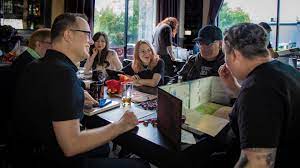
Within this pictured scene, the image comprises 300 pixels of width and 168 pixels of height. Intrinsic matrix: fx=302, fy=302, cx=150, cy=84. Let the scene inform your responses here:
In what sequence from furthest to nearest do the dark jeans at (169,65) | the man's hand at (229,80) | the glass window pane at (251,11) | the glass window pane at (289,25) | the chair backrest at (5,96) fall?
the glass window pane at (251,11) < the glass window pane at (289,25) < the dark jeans at (169,65) < the chair backrest at (5,96) < the man's hand at (229,80)

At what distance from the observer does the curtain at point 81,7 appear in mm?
4785

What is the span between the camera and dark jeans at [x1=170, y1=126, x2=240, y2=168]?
4.40 feet

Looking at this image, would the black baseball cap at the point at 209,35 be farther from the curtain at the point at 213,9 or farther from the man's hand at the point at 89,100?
the curtain at the point at 213,9

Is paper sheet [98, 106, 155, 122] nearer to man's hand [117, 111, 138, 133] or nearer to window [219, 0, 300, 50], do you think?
man's hand [117, 111, 138, 133]

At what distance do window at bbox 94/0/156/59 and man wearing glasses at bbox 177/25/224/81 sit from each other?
3.13 m

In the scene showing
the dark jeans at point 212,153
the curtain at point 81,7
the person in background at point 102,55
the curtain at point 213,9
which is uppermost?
the curtain at point 213,9

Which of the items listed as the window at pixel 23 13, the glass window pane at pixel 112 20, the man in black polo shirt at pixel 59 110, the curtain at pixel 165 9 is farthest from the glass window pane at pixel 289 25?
the man in black polo shirt at pixel 59 110

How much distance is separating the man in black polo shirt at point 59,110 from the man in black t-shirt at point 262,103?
57 centimetres

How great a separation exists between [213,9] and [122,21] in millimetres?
1918

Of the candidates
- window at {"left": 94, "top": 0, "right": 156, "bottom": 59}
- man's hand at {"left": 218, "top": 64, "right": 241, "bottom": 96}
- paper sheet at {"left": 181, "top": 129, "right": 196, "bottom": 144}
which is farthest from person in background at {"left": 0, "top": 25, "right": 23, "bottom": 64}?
paper sheet at {"left": 181, "top": 129, "right": 196, "bottom": 144}

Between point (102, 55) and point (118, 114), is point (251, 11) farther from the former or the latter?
point (118, 114)

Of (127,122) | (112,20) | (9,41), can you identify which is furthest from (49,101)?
(112,20)

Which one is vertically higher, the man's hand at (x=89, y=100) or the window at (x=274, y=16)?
the window at (x=274, y=16)

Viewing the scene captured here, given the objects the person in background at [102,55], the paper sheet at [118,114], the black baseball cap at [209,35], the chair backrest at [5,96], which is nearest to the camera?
the paper sheet at [118,114]
